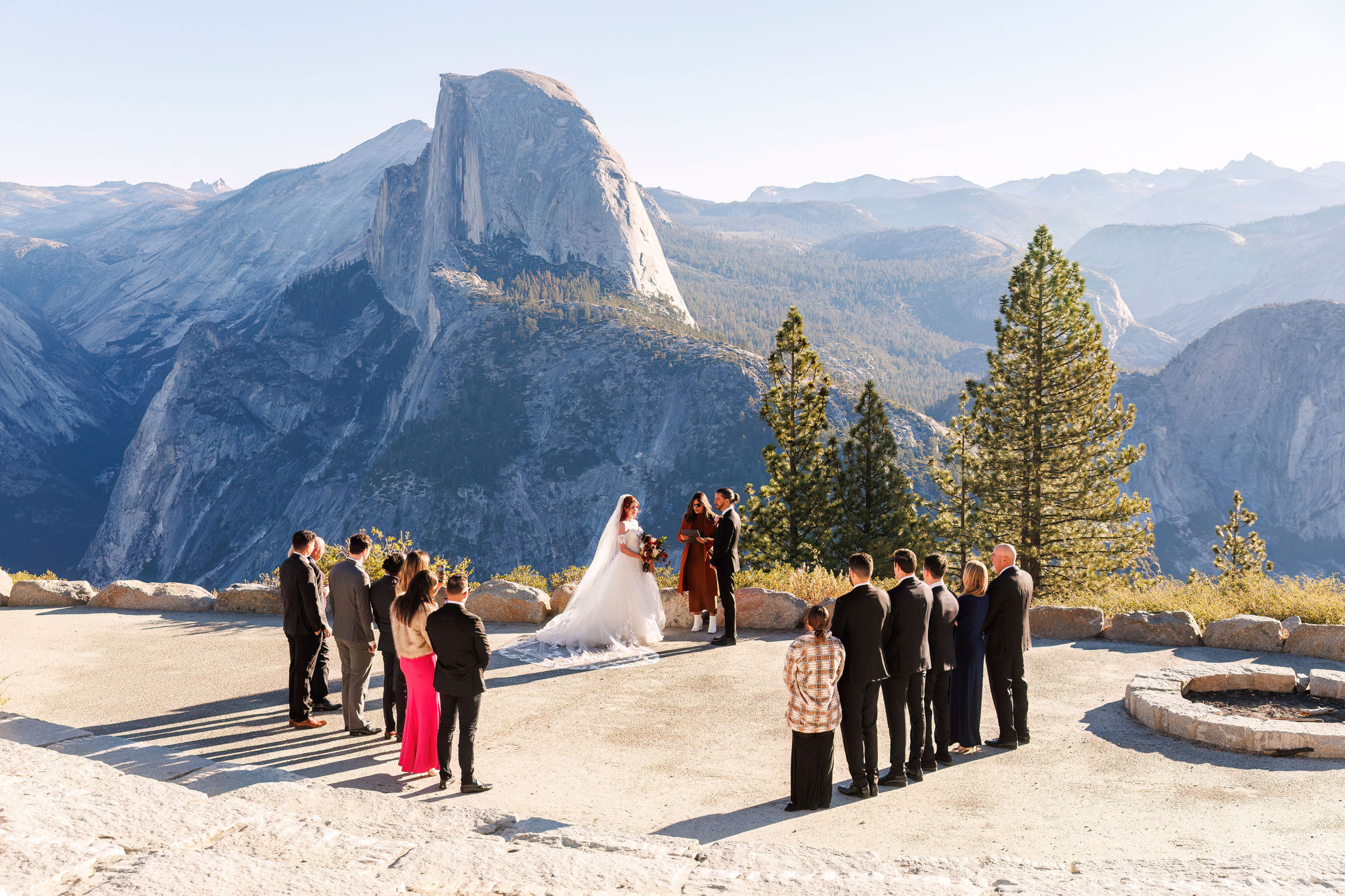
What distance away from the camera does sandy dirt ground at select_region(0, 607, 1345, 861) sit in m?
6.76

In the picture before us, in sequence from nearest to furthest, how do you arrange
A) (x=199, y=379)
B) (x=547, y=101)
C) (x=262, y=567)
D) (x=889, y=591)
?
1. (x=889, y=591)
2. (x=262, y=567)
3. (x=199, y=379)
4. (x=547, y=101)

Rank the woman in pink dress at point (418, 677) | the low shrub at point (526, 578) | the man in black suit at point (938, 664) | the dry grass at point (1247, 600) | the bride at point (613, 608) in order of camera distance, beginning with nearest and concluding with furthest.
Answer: the woman in pink dress at point (418, 677), the man in black suit at point (938, 664), the bride at point (613, 608), the dry grass at point (1247, 600), the low shrub at point (526, 578)

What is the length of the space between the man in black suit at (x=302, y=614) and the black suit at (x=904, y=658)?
6085 millimetres

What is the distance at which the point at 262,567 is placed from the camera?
5404 inches

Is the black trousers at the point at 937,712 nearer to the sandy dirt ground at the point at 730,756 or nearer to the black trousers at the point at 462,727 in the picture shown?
the sandy dirt ground at the point at 730,756

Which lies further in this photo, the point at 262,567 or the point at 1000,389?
the point at 262,567

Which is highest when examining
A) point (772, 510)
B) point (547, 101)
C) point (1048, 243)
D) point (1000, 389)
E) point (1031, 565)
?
point (547, 101)

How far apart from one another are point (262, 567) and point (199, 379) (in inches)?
1954

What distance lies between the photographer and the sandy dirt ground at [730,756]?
22.2 ft

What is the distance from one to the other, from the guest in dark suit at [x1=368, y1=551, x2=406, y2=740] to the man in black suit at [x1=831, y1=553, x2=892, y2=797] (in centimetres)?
449

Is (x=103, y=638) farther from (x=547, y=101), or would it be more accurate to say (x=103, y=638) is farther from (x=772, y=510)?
(x=547, y=101)

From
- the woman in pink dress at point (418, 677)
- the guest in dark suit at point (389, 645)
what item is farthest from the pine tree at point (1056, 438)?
the woman in pink dress at point (418, 677)

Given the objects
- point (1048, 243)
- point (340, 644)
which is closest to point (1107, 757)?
point (340, 644)

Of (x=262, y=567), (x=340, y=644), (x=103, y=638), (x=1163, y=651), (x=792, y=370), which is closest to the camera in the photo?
(x=340, y=644)
